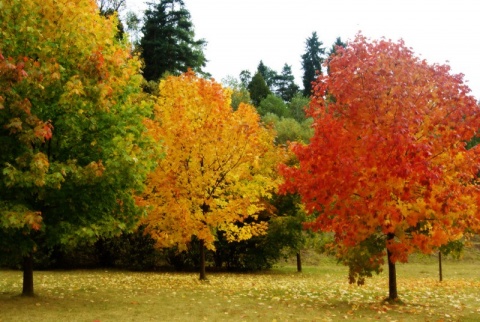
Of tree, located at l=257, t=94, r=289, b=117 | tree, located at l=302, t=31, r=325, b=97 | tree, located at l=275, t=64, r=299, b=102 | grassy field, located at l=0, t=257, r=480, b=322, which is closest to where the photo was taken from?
grassy field, located at l=0, t=257, r=480, b=322

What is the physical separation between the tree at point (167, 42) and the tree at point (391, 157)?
120ft

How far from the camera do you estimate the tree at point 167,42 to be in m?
48.8

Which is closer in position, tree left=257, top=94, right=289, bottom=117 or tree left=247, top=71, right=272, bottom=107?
tree left=257, top=94, right=289, bottom=117

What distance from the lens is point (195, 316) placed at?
11172 mm

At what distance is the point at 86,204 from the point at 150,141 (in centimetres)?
266

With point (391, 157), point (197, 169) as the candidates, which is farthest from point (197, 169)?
point (391, 157)

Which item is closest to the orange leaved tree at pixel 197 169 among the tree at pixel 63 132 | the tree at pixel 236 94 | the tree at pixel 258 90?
the tree at pixel 63 132

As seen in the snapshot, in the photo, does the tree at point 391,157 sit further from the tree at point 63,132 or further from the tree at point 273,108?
the tree at point 273,108

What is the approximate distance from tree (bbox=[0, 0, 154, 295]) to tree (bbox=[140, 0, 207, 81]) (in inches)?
1388

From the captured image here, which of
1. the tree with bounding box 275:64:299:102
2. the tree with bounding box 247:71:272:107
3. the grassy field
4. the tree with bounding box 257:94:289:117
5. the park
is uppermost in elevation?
the tree with bounding box 275:64:299:102

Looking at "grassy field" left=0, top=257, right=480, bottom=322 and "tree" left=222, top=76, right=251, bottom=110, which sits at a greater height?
"tree" left=222, top=76, right=251, bottom=110

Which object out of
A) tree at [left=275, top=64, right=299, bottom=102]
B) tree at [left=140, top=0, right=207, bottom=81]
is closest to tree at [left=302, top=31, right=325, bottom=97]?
tree at [left=275, top=64, right=299, bottom=102]

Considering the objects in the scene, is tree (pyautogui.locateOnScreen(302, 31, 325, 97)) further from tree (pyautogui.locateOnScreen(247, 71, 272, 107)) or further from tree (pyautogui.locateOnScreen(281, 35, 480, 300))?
tree (pyautogui.locateOnScreen(281, 35, 480, 300))

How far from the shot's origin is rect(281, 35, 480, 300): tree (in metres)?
11.5
